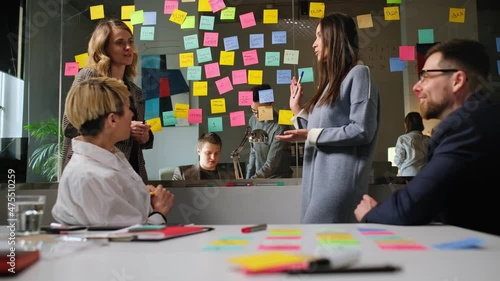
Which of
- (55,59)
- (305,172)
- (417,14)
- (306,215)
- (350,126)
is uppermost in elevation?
(417,14)

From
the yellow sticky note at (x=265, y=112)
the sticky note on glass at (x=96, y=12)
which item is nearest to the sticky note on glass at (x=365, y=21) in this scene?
the yellow sticky note at (x=265, y=112)

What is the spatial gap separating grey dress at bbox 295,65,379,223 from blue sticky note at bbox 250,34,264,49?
138cm

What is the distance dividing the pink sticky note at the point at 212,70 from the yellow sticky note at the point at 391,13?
1.17 metres

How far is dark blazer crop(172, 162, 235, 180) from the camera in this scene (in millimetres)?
3039

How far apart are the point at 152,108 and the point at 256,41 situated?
82 cm

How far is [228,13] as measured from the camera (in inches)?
128

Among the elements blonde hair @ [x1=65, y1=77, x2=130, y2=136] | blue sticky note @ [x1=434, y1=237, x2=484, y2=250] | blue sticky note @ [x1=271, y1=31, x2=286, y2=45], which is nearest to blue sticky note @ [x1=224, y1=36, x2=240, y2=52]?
blue sticky note @ [x1=271, y1=31, x2=286, y2=45]

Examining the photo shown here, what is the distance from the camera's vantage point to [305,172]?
1956 millimetres

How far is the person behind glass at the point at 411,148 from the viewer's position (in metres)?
3.02

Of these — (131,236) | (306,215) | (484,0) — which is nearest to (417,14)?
(484,0)

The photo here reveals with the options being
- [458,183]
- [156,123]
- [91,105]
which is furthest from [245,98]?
[458,183]

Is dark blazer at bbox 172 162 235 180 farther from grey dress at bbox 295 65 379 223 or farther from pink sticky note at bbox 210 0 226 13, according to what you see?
grey dress at bbox 295 65 379 223

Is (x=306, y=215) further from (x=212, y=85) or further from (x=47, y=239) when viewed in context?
(x=212, y=85)

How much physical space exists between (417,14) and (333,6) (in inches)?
22.0
